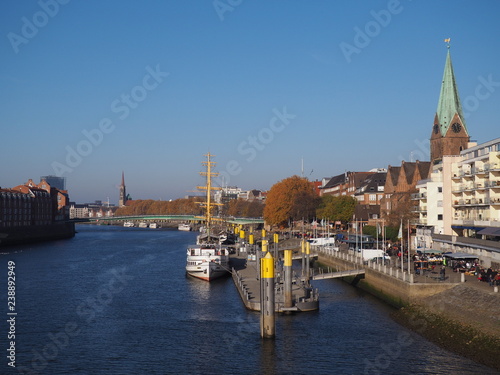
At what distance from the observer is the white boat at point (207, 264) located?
5578 centimetres

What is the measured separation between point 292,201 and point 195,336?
84726 millimetres

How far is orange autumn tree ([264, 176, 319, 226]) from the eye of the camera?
11431 centimetres

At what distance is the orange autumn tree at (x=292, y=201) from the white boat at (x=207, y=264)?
54.7 metres

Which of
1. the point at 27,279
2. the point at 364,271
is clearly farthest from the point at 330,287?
the point at 27,279

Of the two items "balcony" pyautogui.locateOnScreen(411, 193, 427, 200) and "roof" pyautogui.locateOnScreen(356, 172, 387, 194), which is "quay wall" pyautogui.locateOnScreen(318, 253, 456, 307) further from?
"roof" pyautogui.locateOnScreen(356, 172, 387, 194)

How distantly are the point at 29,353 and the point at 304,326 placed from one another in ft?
48.2

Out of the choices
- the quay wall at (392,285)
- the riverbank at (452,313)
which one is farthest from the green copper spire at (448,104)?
the riverbank at (452,313)

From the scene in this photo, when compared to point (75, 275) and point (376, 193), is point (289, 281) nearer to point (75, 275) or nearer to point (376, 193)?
point (75, 275)

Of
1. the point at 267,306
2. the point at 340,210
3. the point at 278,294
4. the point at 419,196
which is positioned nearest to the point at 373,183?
the point at 340,210

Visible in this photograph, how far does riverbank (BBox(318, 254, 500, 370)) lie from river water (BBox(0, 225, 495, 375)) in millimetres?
746

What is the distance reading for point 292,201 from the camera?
116938 millimetres

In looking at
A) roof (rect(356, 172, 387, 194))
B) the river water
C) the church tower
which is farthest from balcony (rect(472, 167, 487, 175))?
roof (rect(356, 172, 387, 194))

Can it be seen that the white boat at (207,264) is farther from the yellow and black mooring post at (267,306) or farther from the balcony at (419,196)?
the balcony at (419,196)

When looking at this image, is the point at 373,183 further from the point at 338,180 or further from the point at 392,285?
the point at 392,285
